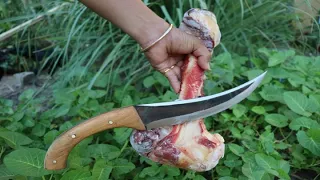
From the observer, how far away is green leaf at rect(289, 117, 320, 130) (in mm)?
1583

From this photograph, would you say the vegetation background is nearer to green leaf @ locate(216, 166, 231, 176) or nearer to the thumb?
green leaf @ locate(216, 166, 231, 176)

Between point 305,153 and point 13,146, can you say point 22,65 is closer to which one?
point 13,146

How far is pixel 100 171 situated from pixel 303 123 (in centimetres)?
78

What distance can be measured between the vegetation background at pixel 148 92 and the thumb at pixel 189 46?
38 centimetres

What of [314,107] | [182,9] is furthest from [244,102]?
[182,9]

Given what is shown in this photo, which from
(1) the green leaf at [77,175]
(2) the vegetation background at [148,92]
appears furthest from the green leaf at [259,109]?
(1) the green leaf at [77,175]

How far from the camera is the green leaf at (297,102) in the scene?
5.46 feet

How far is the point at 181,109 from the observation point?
1189mm

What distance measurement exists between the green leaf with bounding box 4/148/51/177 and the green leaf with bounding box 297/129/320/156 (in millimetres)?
865

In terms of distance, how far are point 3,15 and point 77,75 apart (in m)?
1.23

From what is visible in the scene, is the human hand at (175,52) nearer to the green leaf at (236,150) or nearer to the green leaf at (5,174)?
the green leaf at (236,150)

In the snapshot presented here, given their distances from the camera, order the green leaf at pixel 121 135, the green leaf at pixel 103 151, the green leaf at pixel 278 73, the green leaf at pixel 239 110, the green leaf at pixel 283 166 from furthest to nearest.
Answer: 1. the green leaf at pixel 278 73
2. the green leaf at pixel 239 110
3. the green leaf at pixel 121 135
4. the green leaf at pixel 103 151
5. the green leaf at pixel 283 166

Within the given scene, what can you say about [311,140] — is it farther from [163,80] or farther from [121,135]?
[163,80]

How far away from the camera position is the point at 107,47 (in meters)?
2.54
